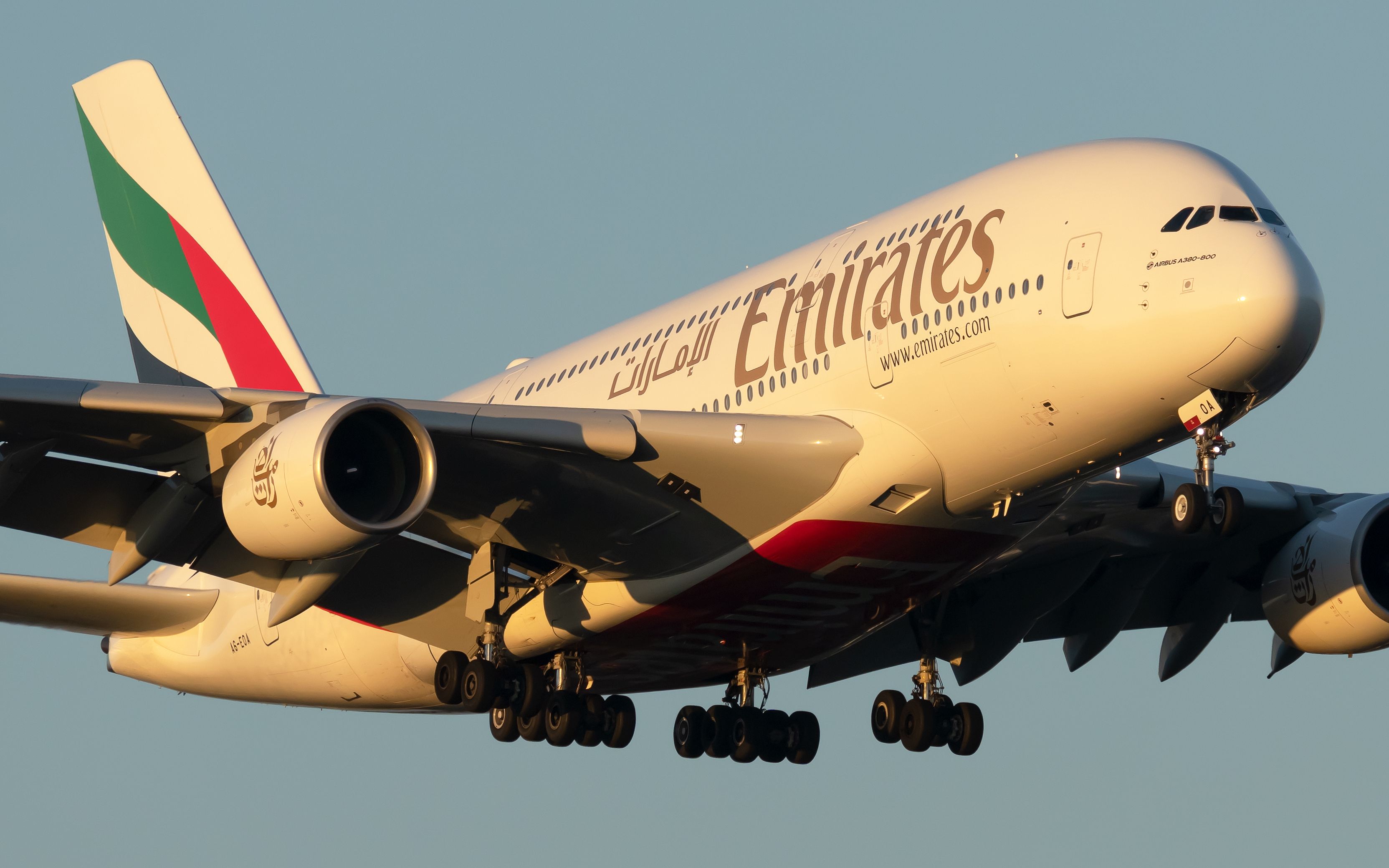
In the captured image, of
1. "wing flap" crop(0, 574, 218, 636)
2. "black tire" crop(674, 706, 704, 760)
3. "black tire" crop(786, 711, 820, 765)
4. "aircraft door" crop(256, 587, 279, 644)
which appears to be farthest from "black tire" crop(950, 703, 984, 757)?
"wing flap" crop(0, 574, 218, 636)

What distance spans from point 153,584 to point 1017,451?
16.7m

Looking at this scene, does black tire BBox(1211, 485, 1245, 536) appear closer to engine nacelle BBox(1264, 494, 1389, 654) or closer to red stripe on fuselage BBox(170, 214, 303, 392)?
engine nacelle BBox(1264, 494, 1389, 654)

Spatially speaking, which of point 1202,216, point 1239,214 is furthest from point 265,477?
point 1239,214

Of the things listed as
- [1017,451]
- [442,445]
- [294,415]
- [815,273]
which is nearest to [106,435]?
[294,415]

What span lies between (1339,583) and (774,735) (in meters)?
8.80

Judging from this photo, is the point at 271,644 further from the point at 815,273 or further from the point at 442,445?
the point at 815,273

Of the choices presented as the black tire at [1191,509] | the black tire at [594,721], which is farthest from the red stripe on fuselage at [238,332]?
the black tire at [1191,509]

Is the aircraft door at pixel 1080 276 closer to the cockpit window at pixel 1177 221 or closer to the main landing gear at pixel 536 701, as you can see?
the cockpit window at pixel 1177 221

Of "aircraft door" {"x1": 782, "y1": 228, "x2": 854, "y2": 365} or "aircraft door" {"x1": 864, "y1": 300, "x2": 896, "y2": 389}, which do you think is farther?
"aircraft door" {"x1": 782, "y1": 228, "x2": 854, "y2": 365}

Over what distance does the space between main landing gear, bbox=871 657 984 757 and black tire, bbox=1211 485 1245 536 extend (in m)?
8.86

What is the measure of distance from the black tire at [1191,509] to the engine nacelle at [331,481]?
7762 mm

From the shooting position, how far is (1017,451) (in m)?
20.2

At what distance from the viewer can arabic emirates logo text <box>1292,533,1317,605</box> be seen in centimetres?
2814

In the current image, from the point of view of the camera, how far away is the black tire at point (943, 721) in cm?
2694
